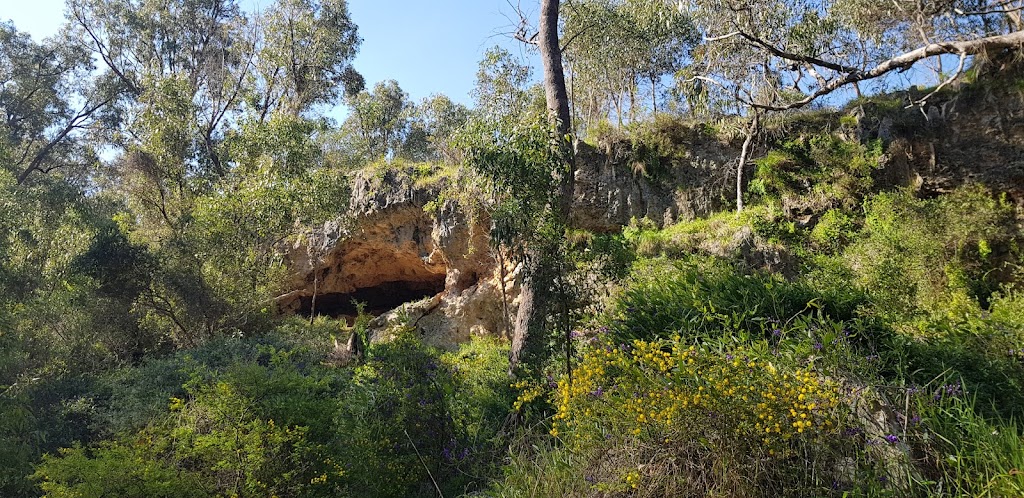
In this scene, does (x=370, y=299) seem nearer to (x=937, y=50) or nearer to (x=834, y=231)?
(x=834, y=231)

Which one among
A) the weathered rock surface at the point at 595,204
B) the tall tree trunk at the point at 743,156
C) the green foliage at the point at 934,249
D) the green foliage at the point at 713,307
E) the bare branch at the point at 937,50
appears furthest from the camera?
the tall tree trunk at the point at 743,156

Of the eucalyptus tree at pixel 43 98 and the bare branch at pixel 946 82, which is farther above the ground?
the eucalyptus tree at pixel 43 98

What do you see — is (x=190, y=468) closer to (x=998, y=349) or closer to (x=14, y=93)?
(x=998, y=349)

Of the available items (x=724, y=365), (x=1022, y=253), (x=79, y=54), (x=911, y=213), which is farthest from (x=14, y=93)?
(x=1022, y=253)

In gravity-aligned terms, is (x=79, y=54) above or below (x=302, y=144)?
above

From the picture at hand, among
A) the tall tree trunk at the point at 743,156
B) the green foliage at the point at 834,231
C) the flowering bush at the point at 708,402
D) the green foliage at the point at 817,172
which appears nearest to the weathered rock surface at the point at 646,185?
the tall tree trunk at the point at 743,156

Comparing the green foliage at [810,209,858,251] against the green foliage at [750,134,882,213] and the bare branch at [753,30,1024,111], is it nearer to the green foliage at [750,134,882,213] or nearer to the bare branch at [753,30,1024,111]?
the green foliage at [750,134,882,213]

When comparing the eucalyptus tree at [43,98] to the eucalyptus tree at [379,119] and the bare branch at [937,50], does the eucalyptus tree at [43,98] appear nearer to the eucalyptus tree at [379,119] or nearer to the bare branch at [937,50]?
the eucalyptus tree at [379,119]

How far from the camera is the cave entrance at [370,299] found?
16688 mm

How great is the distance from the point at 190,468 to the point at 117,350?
7953 mm

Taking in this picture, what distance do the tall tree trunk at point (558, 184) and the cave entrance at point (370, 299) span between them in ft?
31.5

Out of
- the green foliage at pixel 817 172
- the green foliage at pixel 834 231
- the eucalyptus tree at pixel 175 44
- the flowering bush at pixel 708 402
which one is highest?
the eucalyptus tree at pixel 175 44

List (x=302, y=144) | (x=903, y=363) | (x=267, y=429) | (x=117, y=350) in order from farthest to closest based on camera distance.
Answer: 1. (x=302, y=144)
2. (x=117, y=350)
3. (x=903, y=363)
4. (x=267, y=429)

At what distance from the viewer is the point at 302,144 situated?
12.1 m
